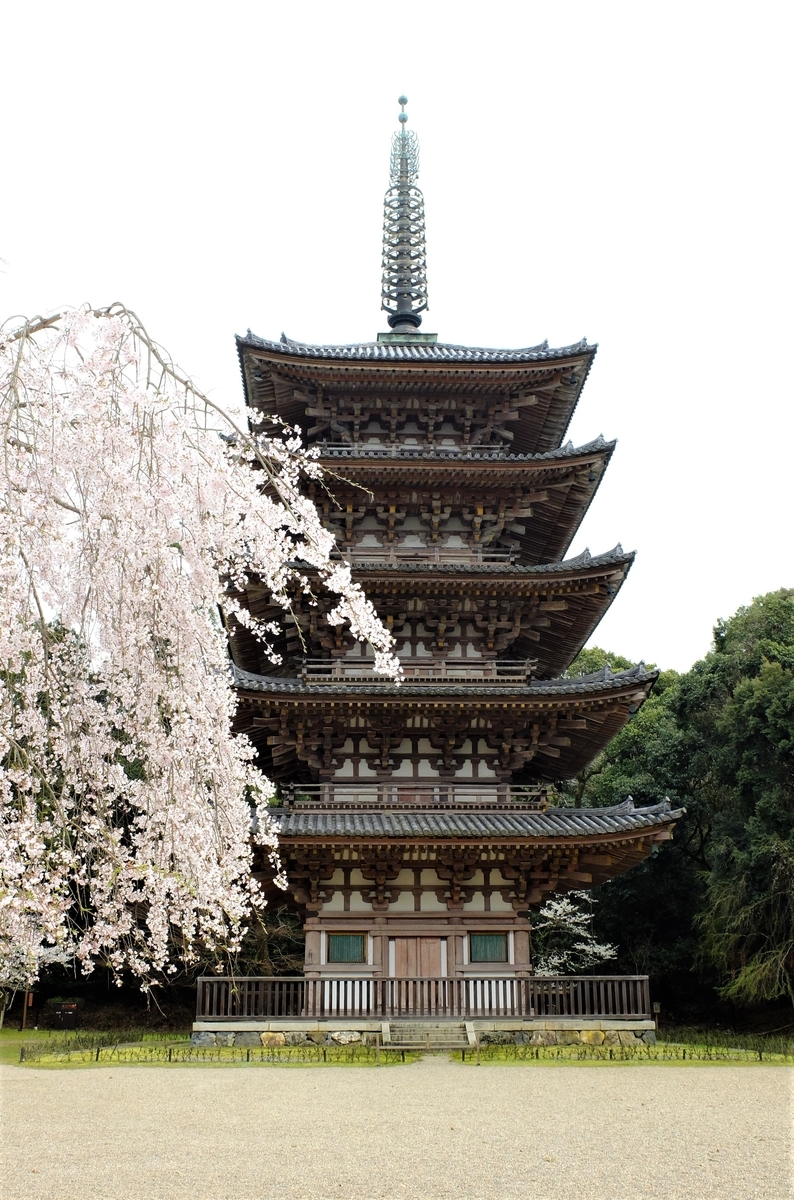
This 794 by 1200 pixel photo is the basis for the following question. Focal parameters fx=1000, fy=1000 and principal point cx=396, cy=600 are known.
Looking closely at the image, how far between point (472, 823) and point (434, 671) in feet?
8.95

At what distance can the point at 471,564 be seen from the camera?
1777cm

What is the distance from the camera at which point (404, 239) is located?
24562 millimetres

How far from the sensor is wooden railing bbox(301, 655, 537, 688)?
669 inches

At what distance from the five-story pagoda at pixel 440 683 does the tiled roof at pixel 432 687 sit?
5 centimetres

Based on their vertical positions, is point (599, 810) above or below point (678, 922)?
above

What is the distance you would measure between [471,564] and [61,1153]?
1153 centimetres

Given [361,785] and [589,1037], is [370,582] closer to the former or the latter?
[361,785]

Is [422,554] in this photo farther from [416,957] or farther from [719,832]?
[719,832]

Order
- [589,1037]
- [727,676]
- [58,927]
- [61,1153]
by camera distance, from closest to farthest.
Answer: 1. [58,927]
2. [61,1153]
3. [589,1037]
4. [727,676]

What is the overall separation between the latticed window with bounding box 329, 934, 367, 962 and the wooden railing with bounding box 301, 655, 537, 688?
13.8 feet

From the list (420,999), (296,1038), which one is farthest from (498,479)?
(296,1038)

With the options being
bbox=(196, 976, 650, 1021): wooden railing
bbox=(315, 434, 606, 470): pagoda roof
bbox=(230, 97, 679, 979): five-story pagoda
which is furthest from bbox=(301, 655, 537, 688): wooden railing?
bbox=(196, 976, 650, 1021): wooden railing

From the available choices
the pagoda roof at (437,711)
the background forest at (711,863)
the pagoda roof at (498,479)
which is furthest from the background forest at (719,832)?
the pagoda roof at (498,479)

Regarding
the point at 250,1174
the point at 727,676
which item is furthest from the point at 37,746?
the point at 727,676
